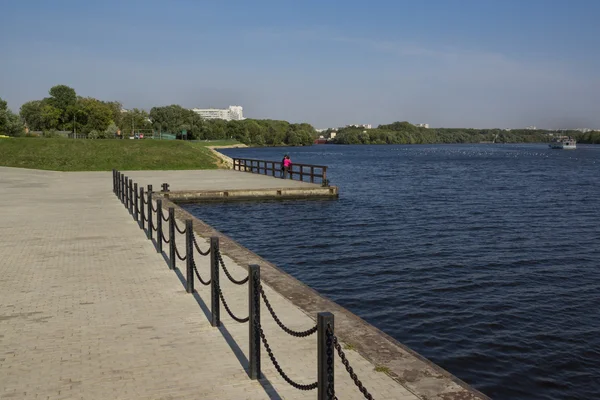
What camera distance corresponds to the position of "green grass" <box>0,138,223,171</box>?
51688mm

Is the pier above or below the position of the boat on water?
below

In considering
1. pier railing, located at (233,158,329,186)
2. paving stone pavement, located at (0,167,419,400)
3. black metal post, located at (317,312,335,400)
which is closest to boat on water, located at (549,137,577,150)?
pier railing, located at (233,158,329,186)

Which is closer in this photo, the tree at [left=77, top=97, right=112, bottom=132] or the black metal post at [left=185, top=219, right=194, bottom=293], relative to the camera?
the black metal post at [left=185, top=219, right=194, bottom=293]

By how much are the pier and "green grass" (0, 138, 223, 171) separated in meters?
38.7

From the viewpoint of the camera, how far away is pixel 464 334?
35.2 ft

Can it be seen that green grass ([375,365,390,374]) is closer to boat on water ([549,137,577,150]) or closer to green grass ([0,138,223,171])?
green grass ([0,138,223,171])

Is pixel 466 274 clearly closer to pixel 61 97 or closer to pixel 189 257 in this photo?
pixel 189 257

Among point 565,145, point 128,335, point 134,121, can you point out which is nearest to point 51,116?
point 134,121

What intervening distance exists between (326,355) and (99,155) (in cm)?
5293

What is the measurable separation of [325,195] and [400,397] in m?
26.7

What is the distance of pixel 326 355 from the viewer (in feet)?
15.9

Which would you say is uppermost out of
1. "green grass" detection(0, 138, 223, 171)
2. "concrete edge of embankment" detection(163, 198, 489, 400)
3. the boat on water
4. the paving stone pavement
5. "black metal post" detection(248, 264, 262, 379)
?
the boat on water

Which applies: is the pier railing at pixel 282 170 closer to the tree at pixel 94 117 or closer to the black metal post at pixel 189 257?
the black metal post at pixel 189 257

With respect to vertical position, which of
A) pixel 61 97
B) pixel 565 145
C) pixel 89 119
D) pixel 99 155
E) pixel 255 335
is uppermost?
pixel 61 97
